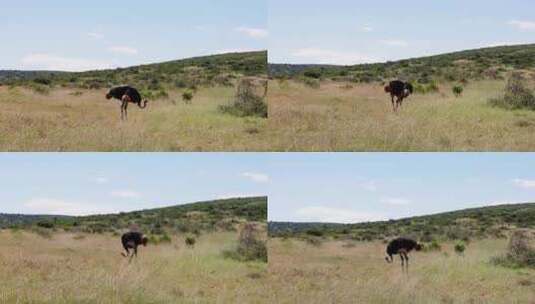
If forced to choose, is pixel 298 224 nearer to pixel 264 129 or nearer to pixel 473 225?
pixel 264 129

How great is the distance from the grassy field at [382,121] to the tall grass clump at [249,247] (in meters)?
1.80

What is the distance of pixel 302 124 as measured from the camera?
614 inches

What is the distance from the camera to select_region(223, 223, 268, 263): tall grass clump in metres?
15.9

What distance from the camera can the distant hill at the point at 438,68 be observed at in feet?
54.6

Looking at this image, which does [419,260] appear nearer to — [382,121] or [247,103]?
[382,121]

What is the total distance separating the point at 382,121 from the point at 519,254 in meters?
3.70

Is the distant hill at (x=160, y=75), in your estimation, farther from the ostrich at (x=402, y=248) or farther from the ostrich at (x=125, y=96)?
the ostrich at (x=402, y=248)

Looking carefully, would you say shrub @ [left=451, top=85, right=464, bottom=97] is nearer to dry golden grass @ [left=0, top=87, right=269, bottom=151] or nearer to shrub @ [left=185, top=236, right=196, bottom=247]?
dry golden grass @ [left=0, top=87, right=269, bottom=151]

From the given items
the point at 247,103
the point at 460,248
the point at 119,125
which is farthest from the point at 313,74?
the point at 460,248

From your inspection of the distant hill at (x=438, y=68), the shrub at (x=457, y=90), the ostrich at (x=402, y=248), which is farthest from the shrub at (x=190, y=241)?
the shrub at (x=457, y=90)

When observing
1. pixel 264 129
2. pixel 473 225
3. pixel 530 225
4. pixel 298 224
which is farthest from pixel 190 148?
pixel 530 225

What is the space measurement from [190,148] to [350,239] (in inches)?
139

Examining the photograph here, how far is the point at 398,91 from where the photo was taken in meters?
17.0

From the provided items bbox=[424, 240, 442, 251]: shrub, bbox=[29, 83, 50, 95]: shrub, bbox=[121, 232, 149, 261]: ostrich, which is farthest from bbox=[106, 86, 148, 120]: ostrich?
bbox=[424, 240, 442, 251]: shrub
